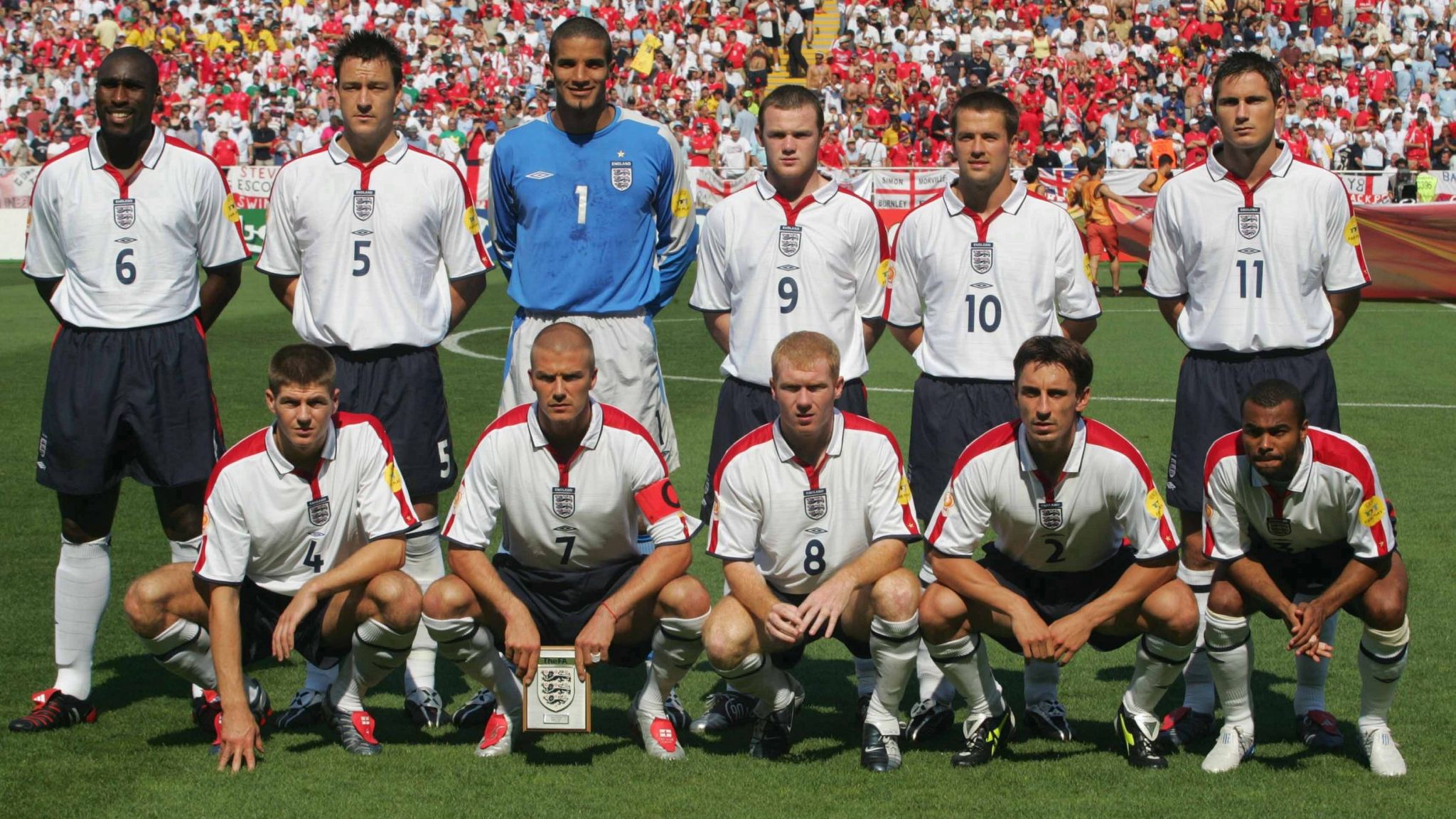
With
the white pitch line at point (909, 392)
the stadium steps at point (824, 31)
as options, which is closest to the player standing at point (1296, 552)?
the white pitch line at point (909, 392)

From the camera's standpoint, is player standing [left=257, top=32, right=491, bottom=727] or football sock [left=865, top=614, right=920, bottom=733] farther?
player standing [left=257, top=32, right=491, bottom=727]

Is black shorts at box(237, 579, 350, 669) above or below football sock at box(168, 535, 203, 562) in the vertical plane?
below

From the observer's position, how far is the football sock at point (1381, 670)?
16.6 feet

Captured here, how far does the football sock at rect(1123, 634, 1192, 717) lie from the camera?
513cm

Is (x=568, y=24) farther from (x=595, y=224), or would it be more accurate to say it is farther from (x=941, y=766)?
(x=941, y=766)

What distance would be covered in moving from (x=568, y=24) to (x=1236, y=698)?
3391mm

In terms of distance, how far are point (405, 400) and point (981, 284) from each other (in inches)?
87.0

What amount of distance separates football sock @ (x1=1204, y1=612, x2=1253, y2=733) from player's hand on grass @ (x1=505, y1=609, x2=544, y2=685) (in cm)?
207

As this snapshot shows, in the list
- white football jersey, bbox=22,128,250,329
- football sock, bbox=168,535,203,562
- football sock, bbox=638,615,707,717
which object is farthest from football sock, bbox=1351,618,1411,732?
white football jersey, bbox=22,128,250,329

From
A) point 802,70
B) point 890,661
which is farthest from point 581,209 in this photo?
point 802,70

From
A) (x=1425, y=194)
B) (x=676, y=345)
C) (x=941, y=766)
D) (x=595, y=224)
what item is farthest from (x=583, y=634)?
(x=1425, y=194)

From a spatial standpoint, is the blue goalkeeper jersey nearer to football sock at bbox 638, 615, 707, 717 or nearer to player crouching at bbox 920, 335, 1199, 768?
football sock at bbox 638, 615, 707, 717

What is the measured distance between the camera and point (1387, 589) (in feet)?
16.5

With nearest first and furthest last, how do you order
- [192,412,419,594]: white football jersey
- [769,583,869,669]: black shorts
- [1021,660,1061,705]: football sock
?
[192,412,419,594]: white football jersey → [769,583,869,669]: black shorts → [1021,660,1061,705]: football sock
